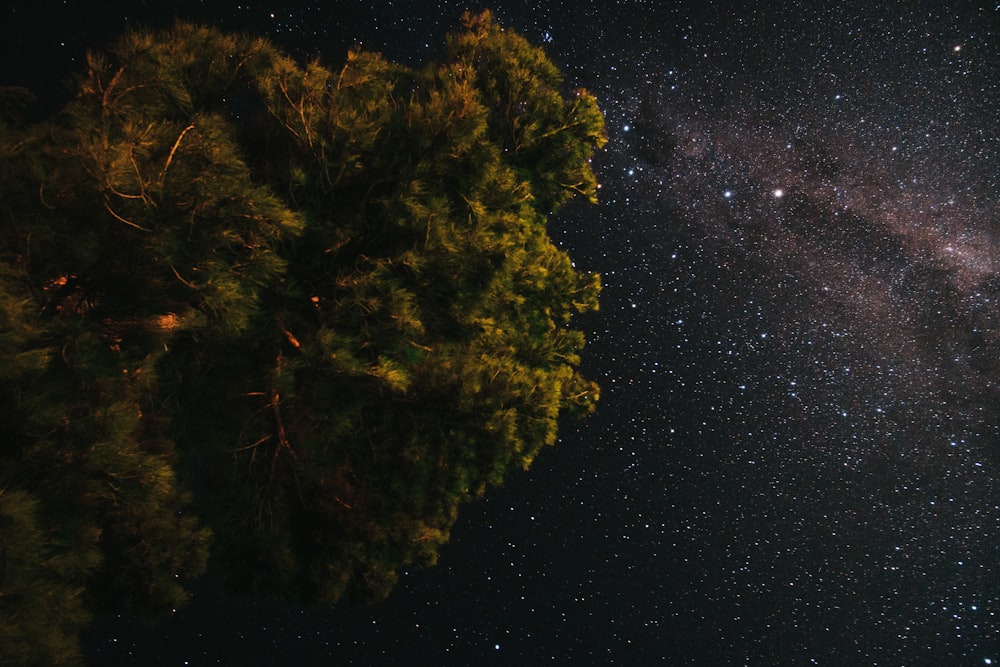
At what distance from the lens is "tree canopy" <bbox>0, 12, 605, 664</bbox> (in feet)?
7.13

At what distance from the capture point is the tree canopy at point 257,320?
2.17m

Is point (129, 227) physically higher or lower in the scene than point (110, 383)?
higher

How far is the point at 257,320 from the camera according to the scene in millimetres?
2988


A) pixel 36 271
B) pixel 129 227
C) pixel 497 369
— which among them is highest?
pixel 497 369

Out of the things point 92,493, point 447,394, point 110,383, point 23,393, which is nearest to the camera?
point 23,393

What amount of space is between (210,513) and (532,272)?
85.6 inches

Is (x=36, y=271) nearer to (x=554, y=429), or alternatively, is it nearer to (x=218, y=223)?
(x=218, y=223)

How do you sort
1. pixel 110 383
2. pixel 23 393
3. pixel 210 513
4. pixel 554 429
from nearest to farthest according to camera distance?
pixel 23 393 → pixel 110 383 → pixel 210 513 → pixel 554 429

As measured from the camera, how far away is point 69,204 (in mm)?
2168

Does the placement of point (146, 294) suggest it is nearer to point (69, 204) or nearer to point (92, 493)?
point (69, 204)

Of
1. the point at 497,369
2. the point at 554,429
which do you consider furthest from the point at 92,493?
the point at 554,429

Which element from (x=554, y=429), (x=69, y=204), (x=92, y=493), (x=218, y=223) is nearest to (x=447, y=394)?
(x=554, y=429)

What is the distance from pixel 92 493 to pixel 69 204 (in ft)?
3.48

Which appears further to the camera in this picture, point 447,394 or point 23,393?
point 447,394
